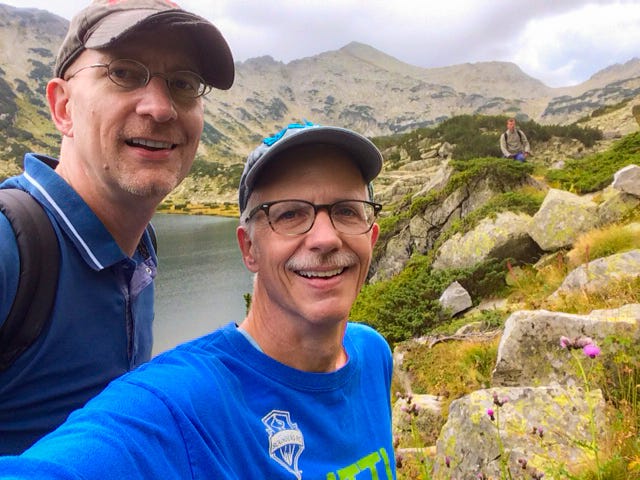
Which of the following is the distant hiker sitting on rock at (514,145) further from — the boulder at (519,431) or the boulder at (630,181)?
the boulder at (519,431)

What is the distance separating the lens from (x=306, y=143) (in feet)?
5.45

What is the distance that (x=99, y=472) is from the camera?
3.31 feet

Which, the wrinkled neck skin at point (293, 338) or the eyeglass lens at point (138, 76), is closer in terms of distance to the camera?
the wrinkled neck skin at point (293, 338)

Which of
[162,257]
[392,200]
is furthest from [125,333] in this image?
[162,257]

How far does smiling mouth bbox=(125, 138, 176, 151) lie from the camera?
6.48 ft

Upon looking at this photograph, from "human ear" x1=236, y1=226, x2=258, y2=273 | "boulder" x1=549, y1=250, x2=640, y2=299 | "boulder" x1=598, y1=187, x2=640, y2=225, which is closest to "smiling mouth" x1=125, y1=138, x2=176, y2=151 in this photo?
"human ear" x1=236, y1=226, x2=258, y2=273

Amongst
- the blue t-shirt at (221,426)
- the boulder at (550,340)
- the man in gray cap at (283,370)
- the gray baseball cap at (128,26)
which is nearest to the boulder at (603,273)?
the boulder at (550,340)

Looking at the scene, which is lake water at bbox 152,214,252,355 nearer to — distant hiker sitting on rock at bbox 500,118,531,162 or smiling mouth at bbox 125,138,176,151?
distant hiker sitting on rock at bbox 500,118,531,162

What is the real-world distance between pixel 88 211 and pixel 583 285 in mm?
6295

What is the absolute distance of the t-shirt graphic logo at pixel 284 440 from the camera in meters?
1.39

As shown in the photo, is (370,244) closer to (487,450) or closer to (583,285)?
(487,450)

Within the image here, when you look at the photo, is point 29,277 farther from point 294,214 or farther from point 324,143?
point 324,143

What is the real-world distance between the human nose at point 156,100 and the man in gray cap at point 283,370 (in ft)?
1.94

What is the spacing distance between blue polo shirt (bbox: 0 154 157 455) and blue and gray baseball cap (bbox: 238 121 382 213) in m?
0.68
